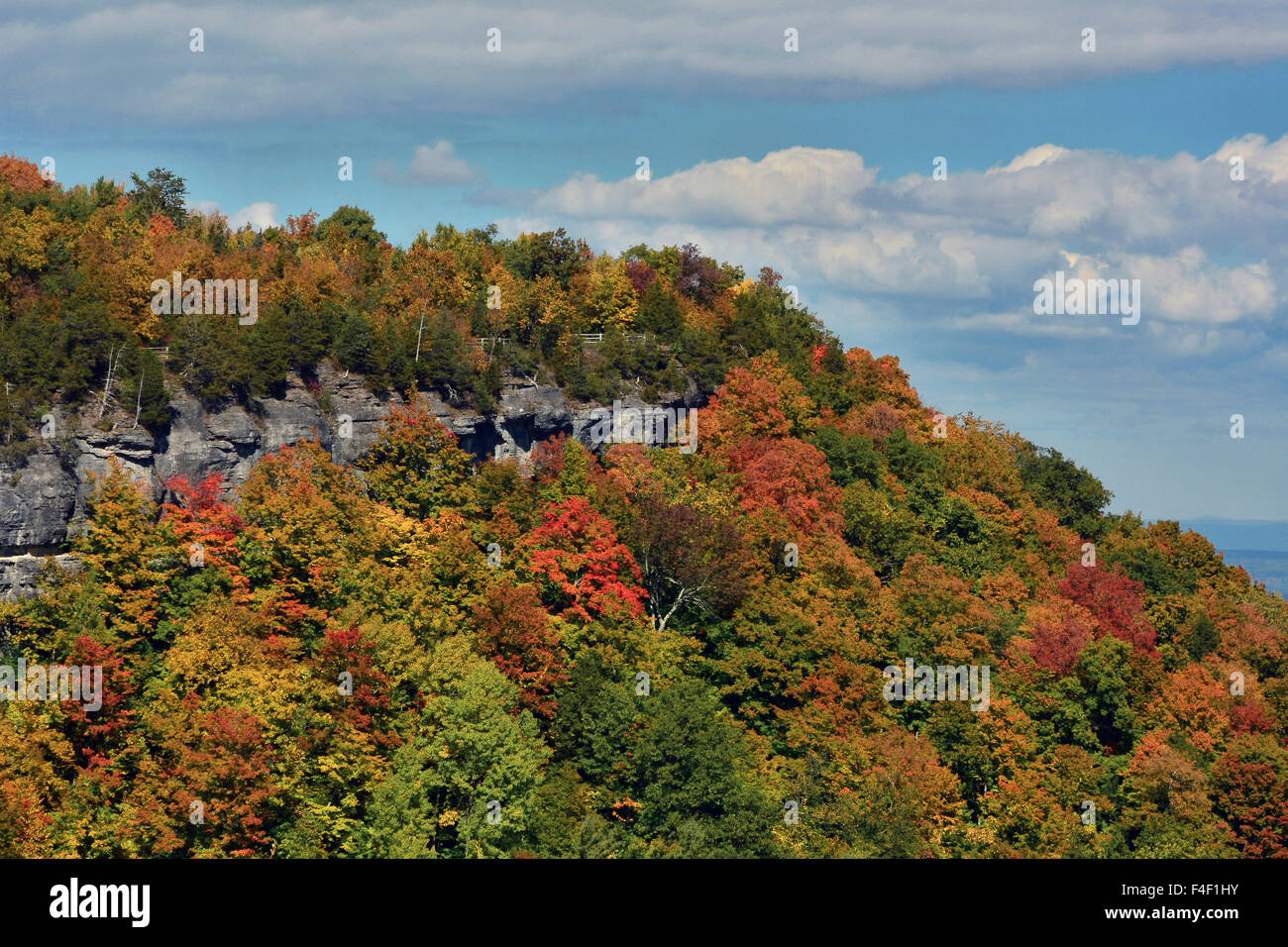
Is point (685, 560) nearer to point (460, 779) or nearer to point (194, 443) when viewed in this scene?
point (460, 779)

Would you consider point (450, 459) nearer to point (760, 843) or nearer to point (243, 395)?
point (243, 395)

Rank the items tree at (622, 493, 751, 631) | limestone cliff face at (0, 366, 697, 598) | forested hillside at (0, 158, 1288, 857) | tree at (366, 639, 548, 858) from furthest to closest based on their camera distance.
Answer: tree at (622, 493, 751, 631)
limestone cliff face at (0, 366, 697, 598)
forested hillside at (0, 158, 1288, 857)
tree at (366, 639, 548, 858)

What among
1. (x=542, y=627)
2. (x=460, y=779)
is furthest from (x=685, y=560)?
(x=460, y=779)

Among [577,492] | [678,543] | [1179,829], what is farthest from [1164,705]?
[577,492]

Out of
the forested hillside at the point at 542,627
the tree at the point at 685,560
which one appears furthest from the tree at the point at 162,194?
the tree at the point at 685,560

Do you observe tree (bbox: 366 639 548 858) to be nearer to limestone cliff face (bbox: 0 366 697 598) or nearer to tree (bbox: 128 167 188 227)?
limestone cliff face (bbox: 0 366 697 598)

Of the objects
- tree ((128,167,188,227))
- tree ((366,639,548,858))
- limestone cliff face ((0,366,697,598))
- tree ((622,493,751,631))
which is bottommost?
tree ((366,639,548,858))

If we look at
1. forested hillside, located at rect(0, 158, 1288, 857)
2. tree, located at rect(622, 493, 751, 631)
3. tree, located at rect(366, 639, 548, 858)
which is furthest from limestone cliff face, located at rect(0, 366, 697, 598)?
tree, located at rect(366, 639, 548, 858)

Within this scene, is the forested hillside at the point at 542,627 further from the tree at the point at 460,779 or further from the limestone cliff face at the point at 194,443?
the limestone cliff face at the point at 194,443
